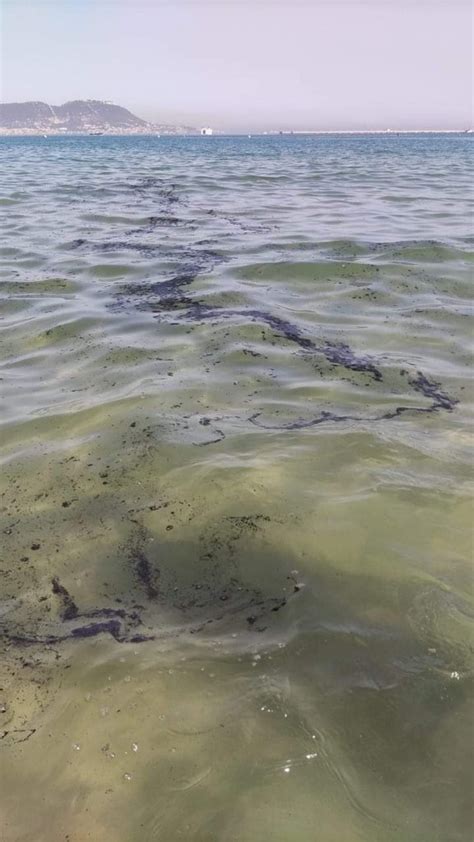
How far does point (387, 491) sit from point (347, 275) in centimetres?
546

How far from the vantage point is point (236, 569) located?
3.11 meters

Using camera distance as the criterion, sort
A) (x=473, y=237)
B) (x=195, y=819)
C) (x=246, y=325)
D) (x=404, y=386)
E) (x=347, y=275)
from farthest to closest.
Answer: (x=473, y=237) → (x=347, y=275) → (x=246, y=325) → (x=404, y=386) → (x=195, y=819)

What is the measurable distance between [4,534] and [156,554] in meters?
0.93

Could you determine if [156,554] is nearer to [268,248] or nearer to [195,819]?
[195,819]

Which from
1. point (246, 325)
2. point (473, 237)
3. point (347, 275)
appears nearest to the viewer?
point (246, 325)

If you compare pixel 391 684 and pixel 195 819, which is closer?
pixel 195 819

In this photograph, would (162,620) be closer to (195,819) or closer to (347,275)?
(195,819)

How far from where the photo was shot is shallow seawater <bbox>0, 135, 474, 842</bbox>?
2.06m

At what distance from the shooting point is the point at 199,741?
7.28 ft

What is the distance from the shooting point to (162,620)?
111 inches

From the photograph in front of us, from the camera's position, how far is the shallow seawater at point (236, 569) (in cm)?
206

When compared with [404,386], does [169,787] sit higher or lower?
lower

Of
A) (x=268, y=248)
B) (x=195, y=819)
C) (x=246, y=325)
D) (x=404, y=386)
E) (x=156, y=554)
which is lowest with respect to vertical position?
(x=195, y=819)

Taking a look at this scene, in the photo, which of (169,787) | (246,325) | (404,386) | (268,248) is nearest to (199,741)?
(169,787)
